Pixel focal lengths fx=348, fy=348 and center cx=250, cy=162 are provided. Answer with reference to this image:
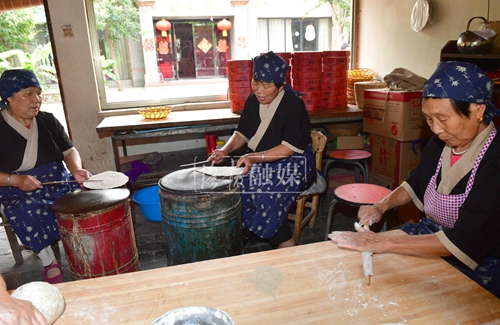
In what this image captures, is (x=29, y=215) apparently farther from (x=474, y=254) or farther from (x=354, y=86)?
(x=354, y=86)

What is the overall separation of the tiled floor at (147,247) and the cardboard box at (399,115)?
3.37 feet

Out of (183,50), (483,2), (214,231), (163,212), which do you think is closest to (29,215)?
(163,212)

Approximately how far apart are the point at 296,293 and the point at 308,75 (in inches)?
140

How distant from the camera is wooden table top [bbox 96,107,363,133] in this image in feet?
12.3

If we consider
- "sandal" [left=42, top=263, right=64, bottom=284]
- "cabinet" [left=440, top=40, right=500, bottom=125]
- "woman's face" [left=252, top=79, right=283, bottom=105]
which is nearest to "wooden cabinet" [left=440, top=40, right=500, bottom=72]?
"cabinet" [left=440, top=40, right=500, bottom=125]

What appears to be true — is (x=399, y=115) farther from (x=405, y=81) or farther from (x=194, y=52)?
(x=194, y=52)

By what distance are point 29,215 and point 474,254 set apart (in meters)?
2.96

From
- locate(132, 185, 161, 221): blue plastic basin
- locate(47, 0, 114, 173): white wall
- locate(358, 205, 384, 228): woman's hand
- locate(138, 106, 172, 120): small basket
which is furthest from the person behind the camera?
locate(47, 0, 114, 173): white wall

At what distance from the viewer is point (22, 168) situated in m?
2.90

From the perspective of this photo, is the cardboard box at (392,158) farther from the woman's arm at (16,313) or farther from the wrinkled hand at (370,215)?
the woman's arm at (16,313)

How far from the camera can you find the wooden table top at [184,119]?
376 cm

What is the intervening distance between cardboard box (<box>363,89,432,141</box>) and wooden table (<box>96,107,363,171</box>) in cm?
34

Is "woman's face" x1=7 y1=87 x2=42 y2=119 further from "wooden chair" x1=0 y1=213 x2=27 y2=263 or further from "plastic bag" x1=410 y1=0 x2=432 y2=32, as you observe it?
"plastic bag" x1=410 y1=0 x2=432 y2=32

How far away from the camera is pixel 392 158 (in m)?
4.00
